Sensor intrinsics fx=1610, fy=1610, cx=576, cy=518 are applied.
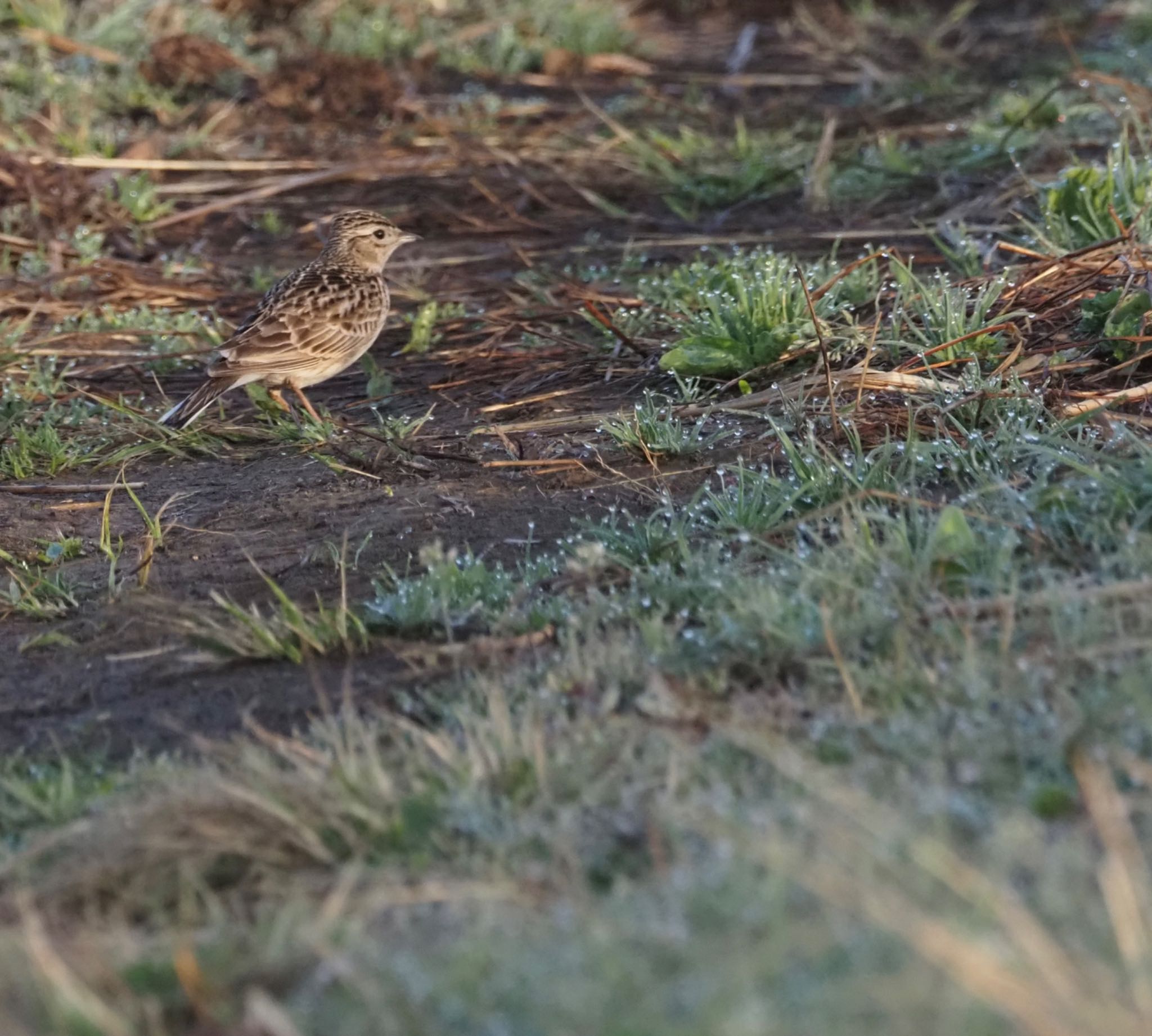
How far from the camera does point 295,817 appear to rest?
3.49m

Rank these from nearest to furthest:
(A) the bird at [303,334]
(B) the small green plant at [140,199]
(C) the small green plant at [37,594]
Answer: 1. (C) the small green plant at [37,594]
2. (A) the bird at [303,334]
3. (B) the small green plant at [140,199]

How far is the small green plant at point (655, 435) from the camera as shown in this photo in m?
5.90

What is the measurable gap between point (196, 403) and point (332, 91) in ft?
18.0

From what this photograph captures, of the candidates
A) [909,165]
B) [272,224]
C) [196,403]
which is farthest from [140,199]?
[909,165]

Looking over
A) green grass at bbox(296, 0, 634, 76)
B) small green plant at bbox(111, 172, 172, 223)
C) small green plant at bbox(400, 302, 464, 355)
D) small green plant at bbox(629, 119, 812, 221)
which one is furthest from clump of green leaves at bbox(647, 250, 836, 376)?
green grass at bbox(296, 0, 634, 76)

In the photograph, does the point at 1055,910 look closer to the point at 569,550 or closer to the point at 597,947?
the point at 597,947

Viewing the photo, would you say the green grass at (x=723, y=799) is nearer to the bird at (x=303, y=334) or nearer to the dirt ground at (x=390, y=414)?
the dirt ground at (x=390, y=414)

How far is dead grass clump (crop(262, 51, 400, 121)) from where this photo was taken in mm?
11656

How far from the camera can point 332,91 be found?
38.3ft

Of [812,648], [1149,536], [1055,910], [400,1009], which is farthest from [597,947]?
[1149,536]

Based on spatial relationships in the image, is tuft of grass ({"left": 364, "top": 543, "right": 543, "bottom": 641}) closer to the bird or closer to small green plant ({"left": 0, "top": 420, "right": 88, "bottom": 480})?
the bird

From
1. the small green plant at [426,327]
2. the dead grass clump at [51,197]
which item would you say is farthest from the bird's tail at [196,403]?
the dead grass clump at [51,197]

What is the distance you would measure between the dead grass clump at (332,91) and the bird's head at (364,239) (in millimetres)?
3568

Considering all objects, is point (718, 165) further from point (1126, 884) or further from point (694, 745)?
point (1126, 884)
